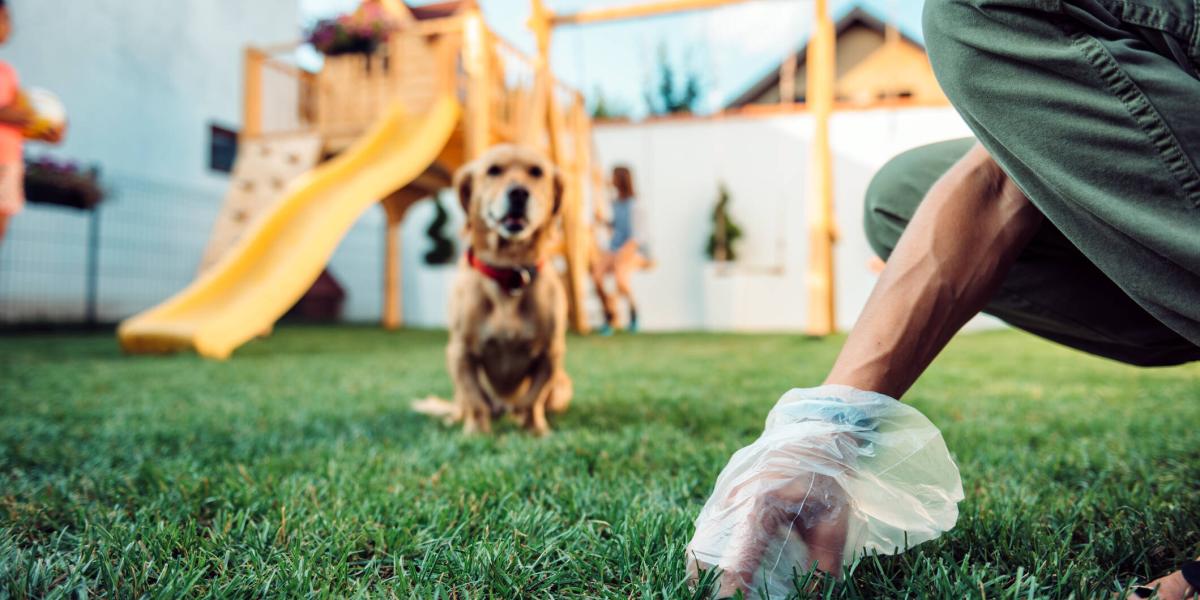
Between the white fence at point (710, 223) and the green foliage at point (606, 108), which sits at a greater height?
the green foliage at point (606, 108)

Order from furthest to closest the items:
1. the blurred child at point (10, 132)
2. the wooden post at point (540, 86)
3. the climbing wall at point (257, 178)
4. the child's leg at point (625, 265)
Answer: the child's leg at point (625, 265), the wooden post at point (540, 86), the climbing wall at point (257, 178), the blurred child at point (10, 132)

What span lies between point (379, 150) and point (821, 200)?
13.0ft

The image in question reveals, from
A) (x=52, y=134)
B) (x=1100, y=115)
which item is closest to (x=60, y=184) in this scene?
(x=52, y=134)

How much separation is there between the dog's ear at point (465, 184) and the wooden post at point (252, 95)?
547 centimetres

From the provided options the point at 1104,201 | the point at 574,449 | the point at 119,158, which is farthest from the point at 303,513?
the point at 119,158

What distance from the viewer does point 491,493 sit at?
124 centimetres

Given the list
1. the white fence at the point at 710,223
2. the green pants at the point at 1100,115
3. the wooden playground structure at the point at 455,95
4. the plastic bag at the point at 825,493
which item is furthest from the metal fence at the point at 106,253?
the green pants at the point at 1100,115

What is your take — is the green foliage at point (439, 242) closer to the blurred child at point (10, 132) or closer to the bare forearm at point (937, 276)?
the blurred child at point (10, 132)

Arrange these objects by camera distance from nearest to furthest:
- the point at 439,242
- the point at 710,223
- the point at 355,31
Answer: the point at 355,31, the point at 710,223, the point at 439,242

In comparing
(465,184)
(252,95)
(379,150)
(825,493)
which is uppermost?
(252,95)

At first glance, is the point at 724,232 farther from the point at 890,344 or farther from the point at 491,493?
the point at 890,344

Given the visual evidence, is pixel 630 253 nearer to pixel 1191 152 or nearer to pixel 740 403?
pixel 740 403

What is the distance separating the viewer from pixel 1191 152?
0.69 m

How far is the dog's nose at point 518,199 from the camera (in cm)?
221
